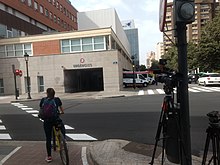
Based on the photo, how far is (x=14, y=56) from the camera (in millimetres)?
38812

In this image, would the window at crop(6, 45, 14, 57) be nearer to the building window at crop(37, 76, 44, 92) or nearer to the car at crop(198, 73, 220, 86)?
the building window at crop(37, 76, 44, 92)

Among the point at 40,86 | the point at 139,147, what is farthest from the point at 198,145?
the point at 40,86

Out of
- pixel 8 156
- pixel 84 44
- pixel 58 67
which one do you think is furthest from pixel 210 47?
pixel 8 156

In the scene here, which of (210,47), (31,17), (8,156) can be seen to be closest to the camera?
(8,156)

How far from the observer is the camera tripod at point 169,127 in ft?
15.1

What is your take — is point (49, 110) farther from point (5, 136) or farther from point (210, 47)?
point (210, 47)

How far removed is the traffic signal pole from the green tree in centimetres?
4087

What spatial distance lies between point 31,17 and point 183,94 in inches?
2003

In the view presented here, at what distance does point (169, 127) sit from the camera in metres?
4.89

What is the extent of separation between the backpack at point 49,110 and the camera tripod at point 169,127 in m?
2.43

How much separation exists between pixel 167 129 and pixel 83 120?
8209 millimetres

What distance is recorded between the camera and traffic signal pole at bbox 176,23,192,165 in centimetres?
458

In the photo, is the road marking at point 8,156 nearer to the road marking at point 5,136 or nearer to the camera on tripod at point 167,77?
the road marking at point 5,136

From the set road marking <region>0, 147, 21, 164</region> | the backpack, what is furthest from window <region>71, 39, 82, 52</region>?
the backpack
